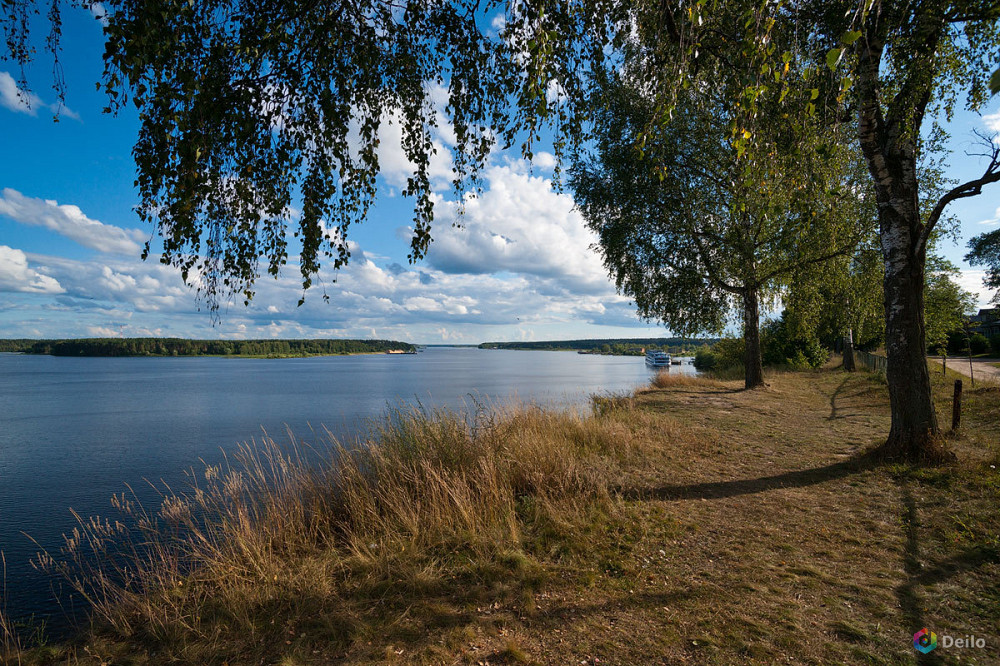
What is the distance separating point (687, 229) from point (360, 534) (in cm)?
1420

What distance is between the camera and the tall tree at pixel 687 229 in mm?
14695

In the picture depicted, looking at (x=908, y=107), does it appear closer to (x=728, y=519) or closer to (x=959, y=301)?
(x=728, y=519)

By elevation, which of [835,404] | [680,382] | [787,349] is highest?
[787,349]

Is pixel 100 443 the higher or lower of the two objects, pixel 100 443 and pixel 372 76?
the lower

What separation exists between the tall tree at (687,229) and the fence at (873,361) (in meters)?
9.24

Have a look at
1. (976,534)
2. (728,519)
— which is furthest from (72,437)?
(976,534)

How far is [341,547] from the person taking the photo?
4.94 m

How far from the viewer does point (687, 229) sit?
50.5 feet

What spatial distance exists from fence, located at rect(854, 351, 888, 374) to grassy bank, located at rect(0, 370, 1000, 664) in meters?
18.8

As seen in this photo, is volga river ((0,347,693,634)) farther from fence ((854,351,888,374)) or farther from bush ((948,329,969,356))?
bush ((948,329,969,356))

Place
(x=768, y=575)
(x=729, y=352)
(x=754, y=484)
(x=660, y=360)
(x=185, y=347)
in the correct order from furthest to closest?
(x=185, y=347), (x=660, y=360), (x=729, y=352), (x=754, y=484), (x=768, y=575)

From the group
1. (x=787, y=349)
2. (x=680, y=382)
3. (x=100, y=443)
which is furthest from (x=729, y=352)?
(x=100, y=443)

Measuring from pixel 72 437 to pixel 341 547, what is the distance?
62.8ft

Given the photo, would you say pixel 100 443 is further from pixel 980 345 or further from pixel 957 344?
pixel 980 345
